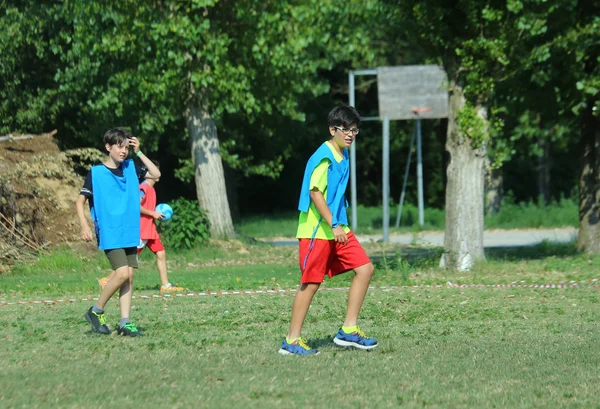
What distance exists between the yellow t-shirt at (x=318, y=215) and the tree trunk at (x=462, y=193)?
8225 millimetres

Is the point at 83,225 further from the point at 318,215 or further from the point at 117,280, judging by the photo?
the point at 318,215

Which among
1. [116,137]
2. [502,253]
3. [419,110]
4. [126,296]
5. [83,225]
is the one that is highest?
[419,110]

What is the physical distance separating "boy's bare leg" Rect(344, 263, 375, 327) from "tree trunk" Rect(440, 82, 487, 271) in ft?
26.3

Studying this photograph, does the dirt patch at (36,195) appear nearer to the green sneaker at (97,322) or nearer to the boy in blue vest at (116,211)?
the green sneaker at (97,322)

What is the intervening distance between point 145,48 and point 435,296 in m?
10.8

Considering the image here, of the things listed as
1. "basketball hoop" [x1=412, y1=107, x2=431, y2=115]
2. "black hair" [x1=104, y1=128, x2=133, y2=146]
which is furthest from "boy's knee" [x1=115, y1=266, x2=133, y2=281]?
"basketball hoop" [x1=412, y1=107, x2=431, y2=115]

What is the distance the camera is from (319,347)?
8.59 m

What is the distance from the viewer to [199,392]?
659cm

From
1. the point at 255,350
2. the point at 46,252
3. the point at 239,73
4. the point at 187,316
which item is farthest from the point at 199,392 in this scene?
the point at 239,73

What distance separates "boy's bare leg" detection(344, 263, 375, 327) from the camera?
8.26 m

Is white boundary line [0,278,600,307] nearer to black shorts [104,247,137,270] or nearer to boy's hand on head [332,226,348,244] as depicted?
black shorts [104,247,137,270]

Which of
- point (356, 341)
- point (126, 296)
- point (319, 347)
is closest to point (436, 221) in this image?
point (126, 296)

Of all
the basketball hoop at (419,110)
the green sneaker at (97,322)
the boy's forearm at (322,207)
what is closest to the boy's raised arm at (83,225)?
the green sneaker at (97,322)

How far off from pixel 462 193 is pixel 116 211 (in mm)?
8033
